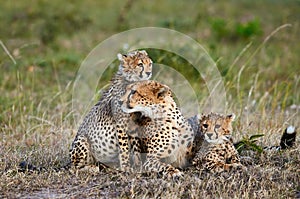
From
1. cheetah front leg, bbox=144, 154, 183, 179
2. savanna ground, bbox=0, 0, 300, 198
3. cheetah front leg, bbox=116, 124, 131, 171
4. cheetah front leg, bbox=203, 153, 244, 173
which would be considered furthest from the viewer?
cheetah front leg, bbox=116, 124, 131, 171

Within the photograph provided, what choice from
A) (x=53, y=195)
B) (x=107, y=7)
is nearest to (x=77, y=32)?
(x=107, y=7)

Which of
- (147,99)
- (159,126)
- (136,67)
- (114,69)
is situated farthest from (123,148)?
(114,69)

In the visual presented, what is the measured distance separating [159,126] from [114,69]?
14.5ft

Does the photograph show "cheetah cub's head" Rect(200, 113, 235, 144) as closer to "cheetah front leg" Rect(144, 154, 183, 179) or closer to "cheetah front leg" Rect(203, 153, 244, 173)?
"cheetah front leg" Rect(203, 153, 244, 173)

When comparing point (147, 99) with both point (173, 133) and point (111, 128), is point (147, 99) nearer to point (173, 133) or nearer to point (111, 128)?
point (173, 133)

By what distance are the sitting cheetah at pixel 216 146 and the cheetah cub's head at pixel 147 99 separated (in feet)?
1.09

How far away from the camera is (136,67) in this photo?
5.38m

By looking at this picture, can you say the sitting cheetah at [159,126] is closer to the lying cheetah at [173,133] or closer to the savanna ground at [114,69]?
the lying cheetah at [173,133]

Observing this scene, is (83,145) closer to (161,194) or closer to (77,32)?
(161,194)

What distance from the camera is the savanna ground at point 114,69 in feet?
15.4

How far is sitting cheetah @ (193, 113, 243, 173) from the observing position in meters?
4.96

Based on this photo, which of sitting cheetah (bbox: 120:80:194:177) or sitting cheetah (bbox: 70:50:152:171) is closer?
sitting cheetah (bbox: 120:80:194:177)

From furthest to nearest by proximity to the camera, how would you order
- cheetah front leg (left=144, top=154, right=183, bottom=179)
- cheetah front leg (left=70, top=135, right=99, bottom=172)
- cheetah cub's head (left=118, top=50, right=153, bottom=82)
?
1. cheetah cub's head (left=118, top=50, right=153, bottom=82)
2. cheetah front leg (left=70, top=135, right=99, bottom=172)
3. cheetah front leg (left=144, top=154, right=183, bottom=179)

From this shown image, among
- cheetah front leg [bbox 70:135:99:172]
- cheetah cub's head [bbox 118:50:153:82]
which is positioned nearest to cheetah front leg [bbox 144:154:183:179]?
cheetah front leg [bbox 70:135:99:172]
